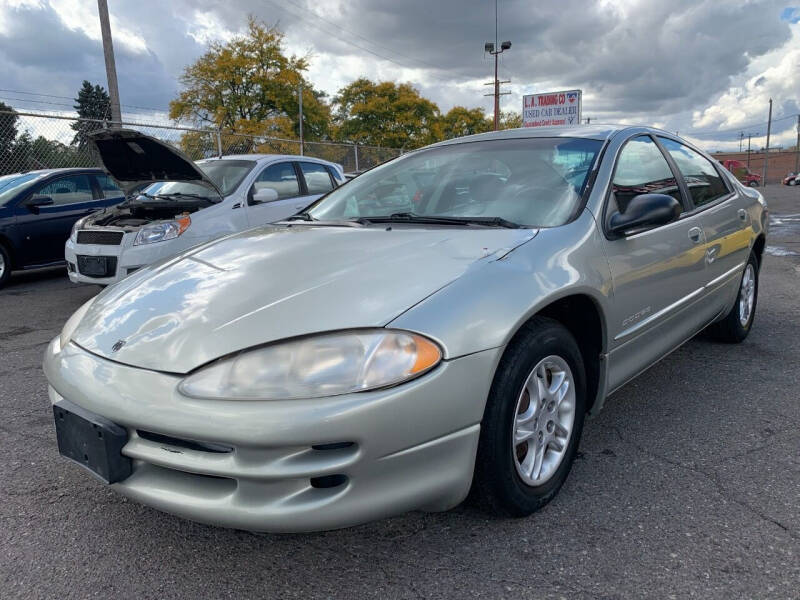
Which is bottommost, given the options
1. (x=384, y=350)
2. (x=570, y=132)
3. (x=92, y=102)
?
(x=384, y=350)

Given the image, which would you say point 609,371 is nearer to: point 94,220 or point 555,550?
point 555,550

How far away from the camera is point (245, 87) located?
133ft

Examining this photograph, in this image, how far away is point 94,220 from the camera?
240 inches

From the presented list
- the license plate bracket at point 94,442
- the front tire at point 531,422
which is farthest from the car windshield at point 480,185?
the license plate bracket at point 94,442

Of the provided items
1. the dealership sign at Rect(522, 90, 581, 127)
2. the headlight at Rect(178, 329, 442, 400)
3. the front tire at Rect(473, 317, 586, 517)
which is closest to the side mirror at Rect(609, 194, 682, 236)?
the front tire at Rect(473, 317, 586, 517)

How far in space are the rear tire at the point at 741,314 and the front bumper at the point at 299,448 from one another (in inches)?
114

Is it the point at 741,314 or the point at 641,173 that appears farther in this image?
the point at 741,314

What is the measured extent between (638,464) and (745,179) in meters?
37.0

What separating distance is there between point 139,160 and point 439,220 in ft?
13.1

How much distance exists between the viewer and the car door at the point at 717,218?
335cm

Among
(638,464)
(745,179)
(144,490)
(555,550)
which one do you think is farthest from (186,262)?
(745,179)

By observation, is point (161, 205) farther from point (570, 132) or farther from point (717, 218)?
point (717, 218)

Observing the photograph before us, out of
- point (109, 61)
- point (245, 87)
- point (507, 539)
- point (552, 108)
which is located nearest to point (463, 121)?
point (245, 87)

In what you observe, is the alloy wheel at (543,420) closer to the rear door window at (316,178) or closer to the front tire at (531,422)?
the front tire at (531,422)
